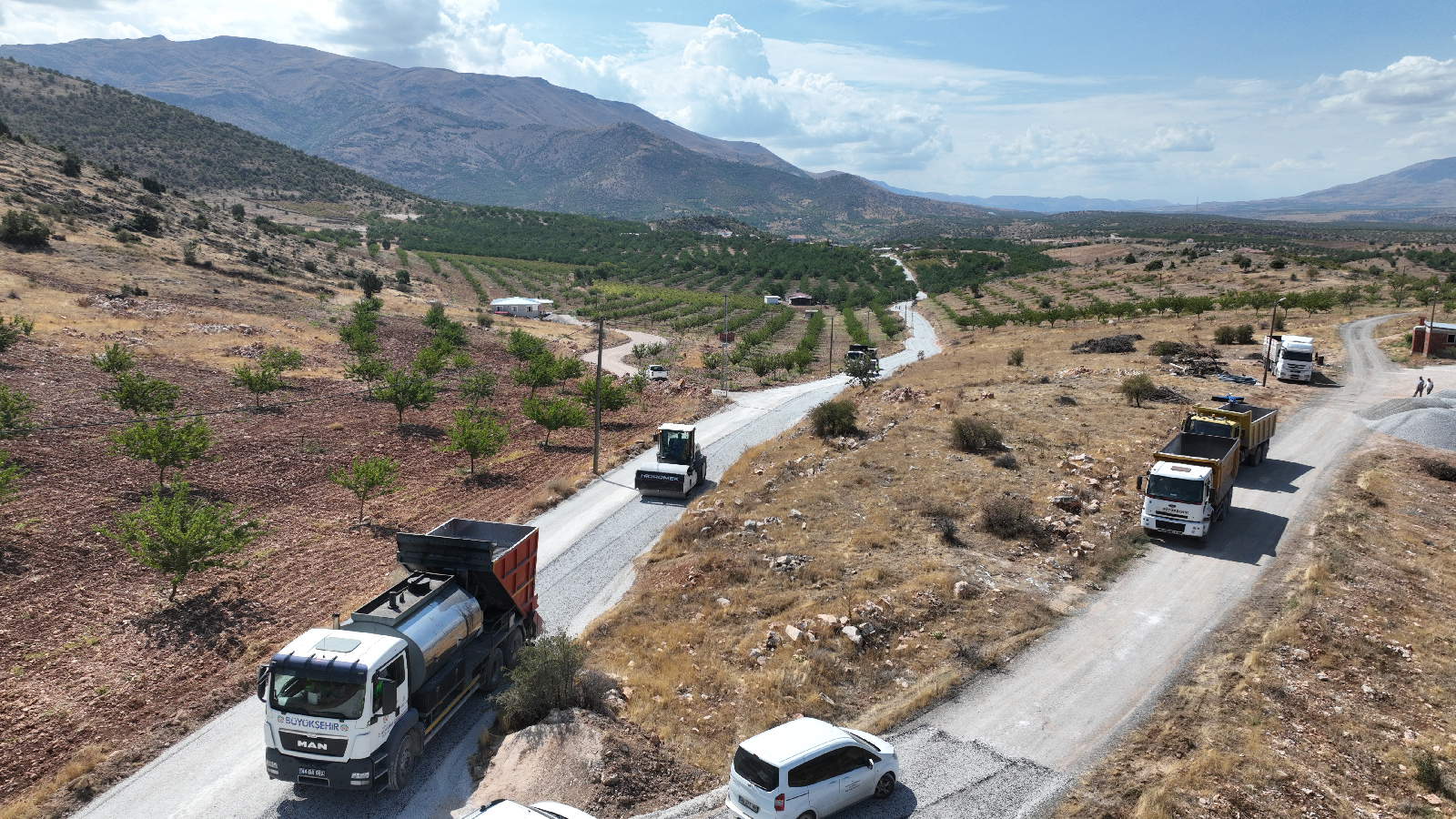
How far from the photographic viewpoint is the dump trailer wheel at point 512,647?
17.0 meters

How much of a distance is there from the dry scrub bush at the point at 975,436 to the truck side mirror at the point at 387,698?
83.6ft

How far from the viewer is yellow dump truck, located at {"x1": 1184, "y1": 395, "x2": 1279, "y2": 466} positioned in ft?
95.0

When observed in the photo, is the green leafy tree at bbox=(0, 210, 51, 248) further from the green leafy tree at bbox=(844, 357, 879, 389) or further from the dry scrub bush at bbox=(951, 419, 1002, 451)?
the dry scrub bush at bbox=(951, 419, 1002, 451)

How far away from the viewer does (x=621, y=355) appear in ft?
242

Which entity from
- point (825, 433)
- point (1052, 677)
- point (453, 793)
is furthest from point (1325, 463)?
point (453, 793)

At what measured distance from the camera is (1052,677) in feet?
54.0

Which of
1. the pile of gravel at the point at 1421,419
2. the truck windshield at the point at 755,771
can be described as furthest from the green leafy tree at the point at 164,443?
the pile of gravel at the point at 1421,419

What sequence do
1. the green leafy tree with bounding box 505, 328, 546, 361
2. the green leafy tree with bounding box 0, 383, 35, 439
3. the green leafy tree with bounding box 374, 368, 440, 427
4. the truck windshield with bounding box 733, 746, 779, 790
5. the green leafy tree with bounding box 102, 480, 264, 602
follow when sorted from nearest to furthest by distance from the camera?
the truck windshield with bounding box 733, 746, 779, 790, the green leafy tree with bounding box 102, 480, 264, 602, the green leafy tree with bounding box 0, 383, 35, 439, the green leafy tree with bounding box 374, 368, 440, 427, the green leafy tree with bounding box 505, 328, 546, 361

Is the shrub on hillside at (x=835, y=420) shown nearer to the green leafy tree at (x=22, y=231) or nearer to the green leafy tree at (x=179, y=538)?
the green leafy tree at (x=179, y=538)

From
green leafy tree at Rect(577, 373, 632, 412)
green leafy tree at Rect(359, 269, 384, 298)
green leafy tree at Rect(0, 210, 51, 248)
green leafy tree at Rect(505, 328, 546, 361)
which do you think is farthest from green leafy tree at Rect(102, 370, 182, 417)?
green leafy tree at Rect(359, 269, 384, 298)

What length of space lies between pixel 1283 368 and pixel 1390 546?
90.7ft

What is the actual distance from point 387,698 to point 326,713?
0.89m

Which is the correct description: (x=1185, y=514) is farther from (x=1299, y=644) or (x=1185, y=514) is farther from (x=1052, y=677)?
(x=1052, y=677)

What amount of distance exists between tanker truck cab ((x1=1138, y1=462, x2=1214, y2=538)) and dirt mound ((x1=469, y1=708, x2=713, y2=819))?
17.6m
